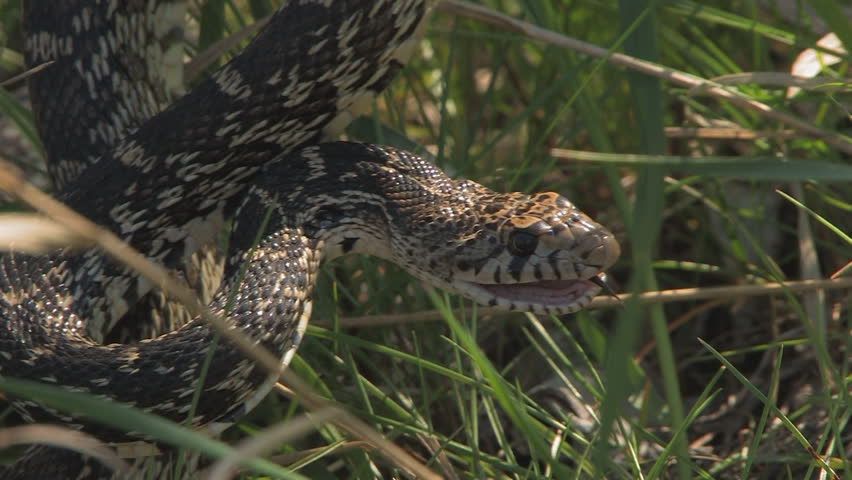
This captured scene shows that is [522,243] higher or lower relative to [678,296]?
higher

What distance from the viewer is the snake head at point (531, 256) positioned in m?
3.15

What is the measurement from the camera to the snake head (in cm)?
315

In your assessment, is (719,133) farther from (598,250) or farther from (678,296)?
(598,250)

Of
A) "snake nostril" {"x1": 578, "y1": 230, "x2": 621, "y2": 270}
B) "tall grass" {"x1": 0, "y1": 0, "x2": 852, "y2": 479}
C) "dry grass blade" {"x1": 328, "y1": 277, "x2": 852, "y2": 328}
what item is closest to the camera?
"tall grass" {"x1": 0, "y1": 0, "x2": 852, "y2": 479}

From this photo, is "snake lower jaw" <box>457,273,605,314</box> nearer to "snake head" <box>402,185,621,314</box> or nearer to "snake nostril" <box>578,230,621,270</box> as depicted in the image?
"snake head" <box>402,185,621,314</box>

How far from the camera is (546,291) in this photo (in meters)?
3.25

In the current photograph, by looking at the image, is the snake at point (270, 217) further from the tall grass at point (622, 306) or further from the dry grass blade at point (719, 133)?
the dry grass blade at point (719, 133)

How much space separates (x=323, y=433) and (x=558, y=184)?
1.62 m

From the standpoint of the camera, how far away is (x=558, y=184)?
4180 mm

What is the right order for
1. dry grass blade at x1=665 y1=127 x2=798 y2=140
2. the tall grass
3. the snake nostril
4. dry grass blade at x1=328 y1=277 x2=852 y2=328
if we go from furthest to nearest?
dry grass blade at x1=665 y1=127 x2=798 y2=140 < dry grass blade at x1=328 y1=277 x2=852 y2=328 < the snake nostril < the tall grass

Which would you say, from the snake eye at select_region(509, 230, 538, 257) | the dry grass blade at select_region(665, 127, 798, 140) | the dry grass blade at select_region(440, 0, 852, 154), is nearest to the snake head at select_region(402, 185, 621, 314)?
the snake eye at select_region(509, 230, 538, 257)

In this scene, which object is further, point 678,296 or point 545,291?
point 678,296

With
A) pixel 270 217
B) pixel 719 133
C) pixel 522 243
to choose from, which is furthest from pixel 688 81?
pixel 270 217

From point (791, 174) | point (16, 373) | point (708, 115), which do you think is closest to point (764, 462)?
point (791, 174)
